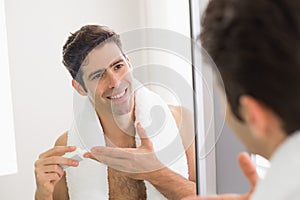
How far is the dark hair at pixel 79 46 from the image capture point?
0.99m

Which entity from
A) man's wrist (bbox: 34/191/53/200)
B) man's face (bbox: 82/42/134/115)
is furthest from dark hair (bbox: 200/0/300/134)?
man's wrist (bbox: 34/191/53/200)

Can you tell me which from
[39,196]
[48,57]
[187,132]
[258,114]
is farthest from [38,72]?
[258,114]

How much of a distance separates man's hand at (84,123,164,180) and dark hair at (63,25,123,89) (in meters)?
0.16

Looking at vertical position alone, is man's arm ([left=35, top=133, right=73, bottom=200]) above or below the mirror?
below

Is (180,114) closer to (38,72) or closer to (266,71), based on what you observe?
(38,72)

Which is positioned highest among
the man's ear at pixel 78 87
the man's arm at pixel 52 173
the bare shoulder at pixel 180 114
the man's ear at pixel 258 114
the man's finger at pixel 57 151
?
the man's ear at pixel 258 114

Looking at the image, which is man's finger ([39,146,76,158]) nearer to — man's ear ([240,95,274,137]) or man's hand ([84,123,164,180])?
man's hand ([84,123,164,180])

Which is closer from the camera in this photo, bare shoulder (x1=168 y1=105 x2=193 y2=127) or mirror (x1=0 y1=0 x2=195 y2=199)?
mirror (x1=0 y1=0 x2=195 y2=199)

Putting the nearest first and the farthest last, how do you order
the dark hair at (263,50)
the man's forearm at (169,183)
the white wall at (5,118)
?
the dark hair at (263,50), the white wall at (5,118), the man's forearm at (169,183)

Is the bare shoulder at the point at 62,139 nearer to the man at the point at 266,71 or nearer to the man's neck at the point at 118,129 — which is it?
the man's neck at the point at 118,129

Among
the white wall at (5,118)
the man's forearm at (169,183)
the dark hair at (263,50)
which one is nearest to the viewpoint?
the dark hair at (263,50)

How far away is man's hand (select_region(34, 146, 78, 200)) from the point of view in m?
1.01

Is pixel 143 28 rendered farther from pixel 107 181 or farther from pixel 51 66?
→ pixel 107 181

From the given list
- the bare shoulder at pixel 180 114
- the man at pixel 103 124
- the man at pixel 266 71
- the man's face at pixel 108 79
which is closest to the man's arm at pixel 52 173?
the man at pixel 103 124
